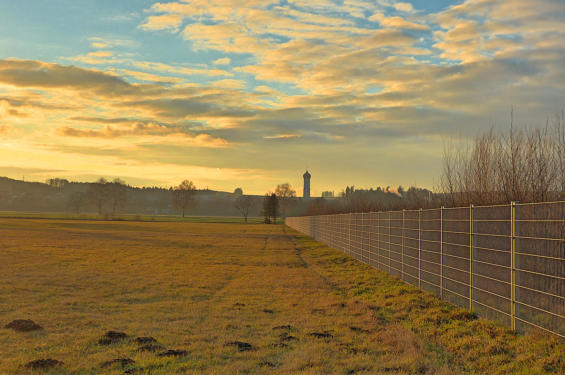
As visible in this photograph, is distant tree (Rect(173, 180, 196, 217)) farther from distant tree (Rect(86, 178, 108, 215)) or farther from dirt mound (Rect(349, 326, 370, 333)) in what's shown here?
dirt mound (Rect(349, 326, 370, 333))

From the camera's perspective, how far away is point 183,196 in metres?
165

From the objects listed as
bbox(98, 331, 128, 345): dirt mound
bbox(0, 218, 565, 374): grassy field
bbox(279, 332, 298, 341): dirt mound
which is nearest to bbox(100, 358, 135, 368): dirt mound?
bbox(0, 218, 565, 374): grassy field

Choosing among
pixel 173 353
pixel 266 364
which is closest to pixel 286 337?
pixel 266 364

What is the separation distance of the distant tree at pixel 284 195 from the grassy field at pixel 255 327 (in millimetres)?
160142

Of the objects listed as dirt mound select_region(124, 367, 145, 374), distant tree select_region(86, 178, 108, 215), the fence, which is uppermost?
distant tree select_region(86, 178, 108, 215)

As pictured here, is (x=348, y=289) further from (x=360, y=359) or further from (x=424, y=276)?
(x=360, y=359)

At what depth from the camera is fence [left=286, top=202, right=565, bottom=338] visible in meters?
8.46

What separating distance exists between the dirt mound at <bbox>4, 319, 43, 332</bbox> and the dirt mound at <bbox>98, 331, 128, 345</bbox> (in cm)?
154

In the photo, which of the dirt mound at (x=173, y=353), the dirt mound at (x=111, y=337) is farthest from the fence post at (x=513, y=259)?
the dirt mound at (x=111, y=337)

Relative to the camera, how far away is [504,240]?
11.8 metres

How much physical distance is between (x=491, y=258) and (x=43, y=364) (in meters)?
10.2

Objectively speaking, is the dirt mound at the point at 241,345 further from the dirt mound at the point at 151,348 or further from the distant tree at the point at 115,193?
the distant tree at the point at 115,193

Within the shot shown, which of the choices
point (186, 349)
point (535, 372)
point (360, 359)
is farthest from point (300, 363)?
point (535, 372)

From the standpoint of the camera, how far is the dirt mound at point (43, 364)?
656 cm
